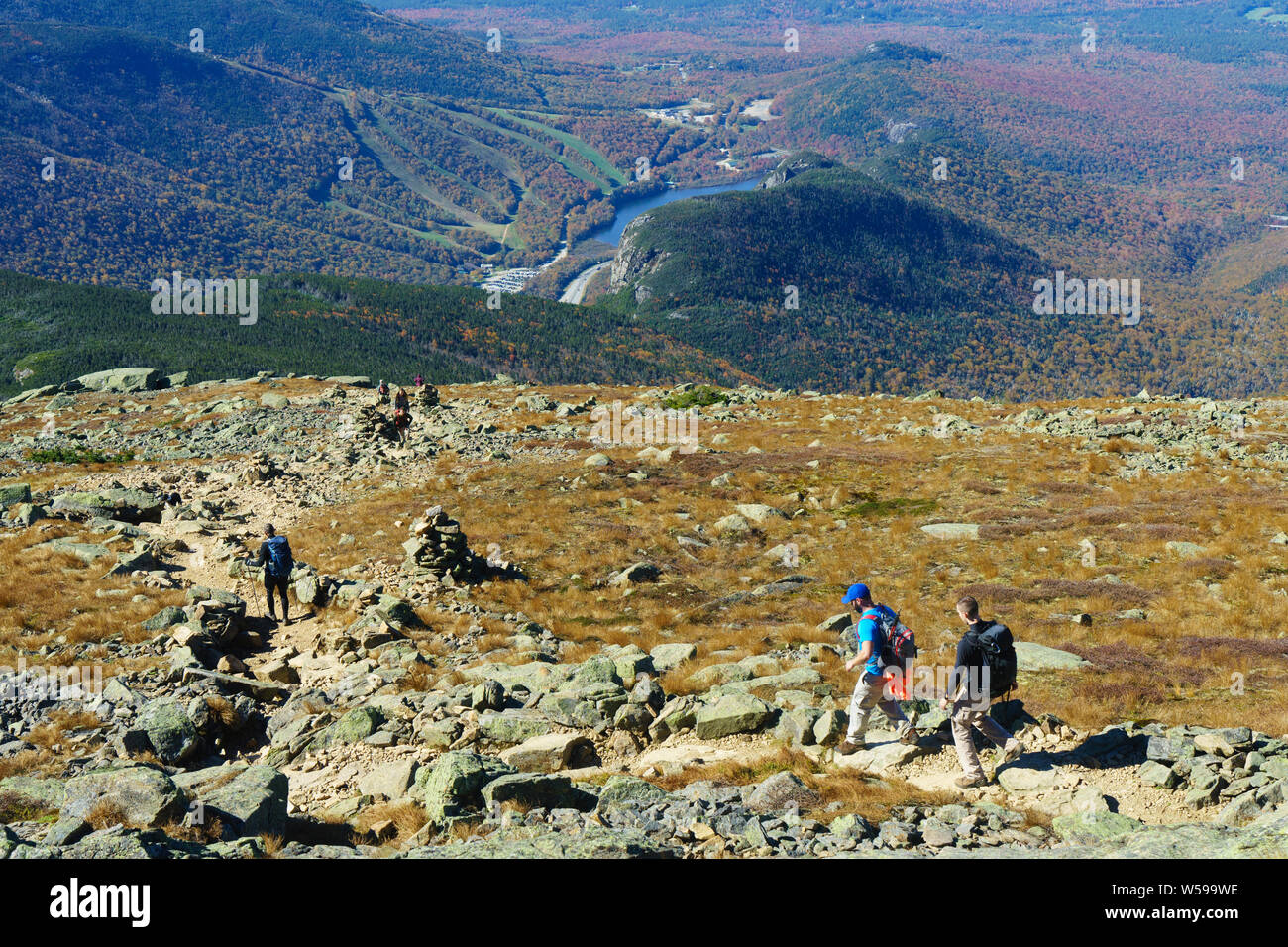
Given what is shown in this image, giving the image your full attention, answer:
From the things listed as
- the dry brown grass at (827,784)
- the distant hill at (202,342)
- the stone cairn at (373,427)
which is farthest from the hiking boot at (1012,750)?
the distant hill at (202,342)

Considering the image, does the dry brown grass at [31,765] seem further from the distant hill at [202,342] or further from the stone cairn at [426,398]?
the distant hill at [202,342]

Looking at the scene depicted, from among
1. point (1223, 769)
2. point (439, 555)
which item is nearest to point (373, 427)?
point (439, 555)

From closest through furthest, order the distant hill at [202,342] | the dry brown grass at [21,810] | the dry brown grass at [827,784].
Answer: the dry brown grass at [827,784] < the dry brown grass at [21,810] < the distant hill at [202,342]

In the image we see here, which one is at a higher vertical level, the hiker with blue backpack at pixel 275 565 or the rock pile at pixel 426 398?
the rock pile at pixel 426 398

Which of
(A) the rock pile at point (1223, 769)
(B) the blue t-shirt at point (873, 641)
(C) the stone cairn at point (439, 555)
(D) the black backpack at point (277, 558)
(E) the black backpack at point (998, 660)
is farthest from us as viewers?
(C) the stone cairn at point (439, 555)

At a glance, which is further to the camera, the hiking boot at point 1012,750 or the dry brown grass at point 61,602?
the dry brown grass at point 61,602

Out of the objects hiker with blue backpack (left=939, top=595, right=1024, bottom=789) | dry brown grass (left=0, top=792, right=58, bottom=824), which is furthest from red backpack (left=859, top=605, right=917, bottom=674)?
dry brown grass (left=0, top=792, right=58, bottom=824)
